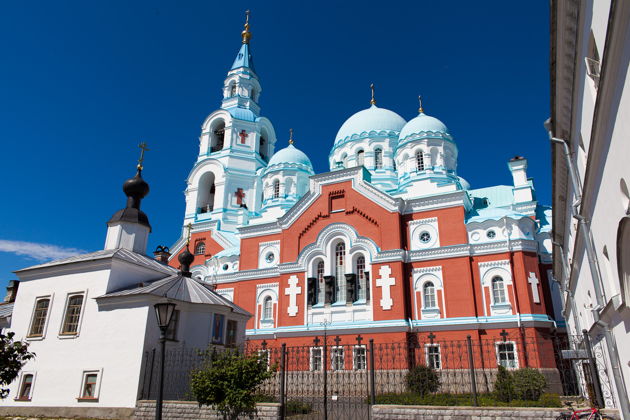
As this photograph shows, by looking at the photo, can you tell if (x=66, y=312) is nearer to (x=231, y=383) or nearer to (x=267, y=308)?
(x=231, y=383)

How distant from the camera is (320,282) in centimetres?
2356

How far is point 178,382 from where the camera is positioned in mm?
12570

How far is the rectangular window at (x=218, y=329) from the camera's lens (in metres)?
14.5

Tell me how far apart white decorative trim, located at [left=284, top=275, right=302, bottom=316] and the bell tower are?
8828 mm

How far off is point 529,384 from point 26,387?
15683 mm

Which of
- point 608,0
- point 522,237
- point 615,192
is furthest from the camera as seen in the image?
point 522,237

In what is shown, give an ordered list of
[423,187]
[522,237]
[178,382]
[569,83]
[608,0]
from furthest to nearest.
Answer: [423,187] < [522,237] < [178,382] < [569,83] < [608,0]

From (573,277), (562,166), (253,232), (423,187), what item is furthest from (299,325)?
(562,166)

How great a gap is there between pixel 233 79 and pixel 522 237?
26.7 meters

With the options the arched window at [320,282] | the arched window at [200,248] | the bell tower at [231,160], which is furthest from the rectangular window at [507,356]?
the arched window at [200,248]

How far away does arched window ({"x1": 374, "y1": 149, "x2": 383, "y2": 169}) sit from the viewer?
96.6ft

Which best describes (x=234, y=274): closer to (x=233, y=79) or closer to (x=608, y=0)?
(x=233, y=79)

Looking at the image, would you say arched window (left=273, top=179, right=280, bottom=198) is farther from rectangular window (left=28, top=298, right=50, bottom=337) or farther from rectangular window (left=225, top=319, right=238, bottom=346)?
rectangular window (left=28, top=298, right=50, bottom=337)

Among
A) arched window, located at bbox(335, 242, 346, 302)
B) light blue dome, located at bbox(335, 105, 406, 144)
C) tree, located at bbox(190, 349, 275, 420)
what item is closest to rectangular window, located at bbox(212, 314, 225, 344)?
tree, located at bbox(190, 349, 275, 420)
